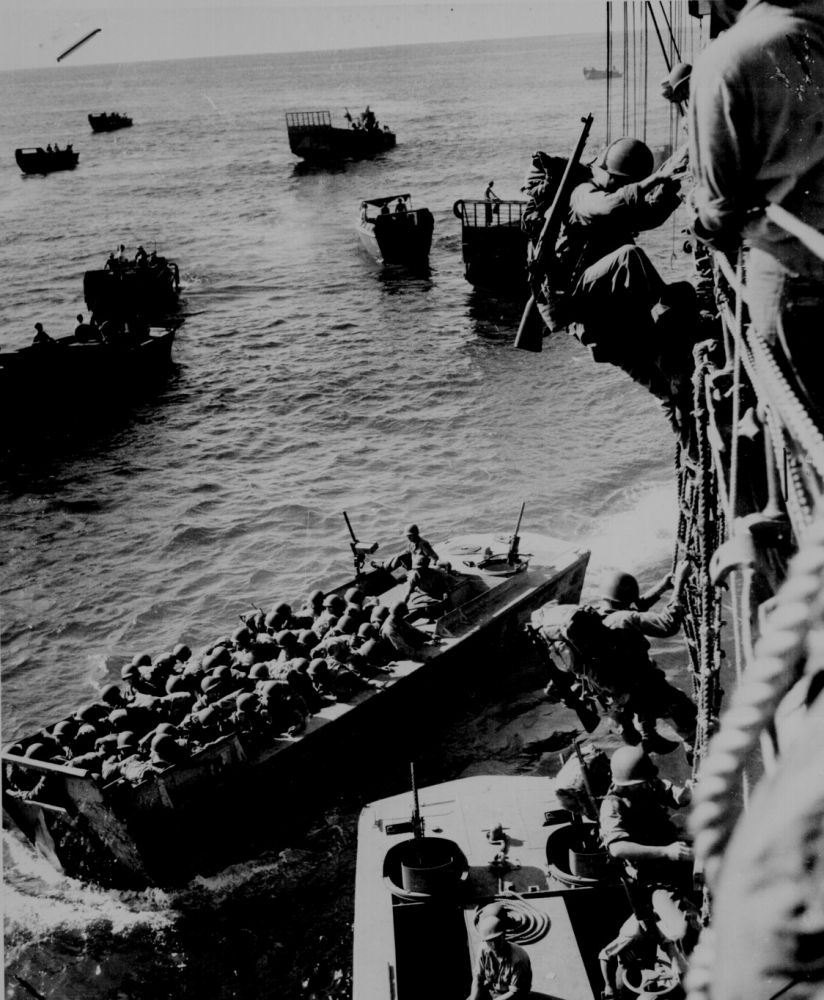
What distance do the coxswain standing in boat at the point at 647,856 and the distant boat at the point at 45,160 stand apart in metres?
71.6

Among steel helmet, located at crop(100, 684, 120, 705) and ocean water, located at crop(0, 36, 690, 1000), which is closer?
ocean water, located at crop(0, 36, 690, 1000)

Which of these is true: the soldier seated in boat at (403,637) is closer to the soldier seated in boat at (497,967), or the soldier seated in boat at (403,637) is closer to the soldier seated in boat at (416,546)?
the soldier seated in boat at (416,546)

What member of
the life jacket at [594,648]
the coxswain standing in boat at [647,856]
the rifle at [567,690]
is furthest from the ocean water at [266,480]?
the coxswain standing in boat at [647,856]

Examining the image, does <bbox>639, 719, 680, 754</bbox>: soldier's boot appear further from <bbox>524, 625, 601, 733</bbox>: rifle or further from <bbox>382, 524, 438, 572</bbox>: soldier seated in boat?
<bbox>382, 524, 438, 572</bbox>: soldier seated in boat

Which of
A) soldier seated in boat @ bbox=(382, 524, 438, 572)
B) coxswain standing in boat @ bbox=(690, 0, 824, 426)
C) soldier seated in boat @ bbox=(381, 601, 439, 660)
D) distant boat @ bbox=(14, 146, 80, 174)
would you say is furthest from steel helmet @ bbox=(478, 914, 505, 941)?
distant boat @ bbox=(14, 146, 80, 174)

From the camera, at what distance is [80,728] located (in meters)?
15.4

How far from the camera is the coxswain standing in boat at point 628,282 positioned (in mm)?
9016

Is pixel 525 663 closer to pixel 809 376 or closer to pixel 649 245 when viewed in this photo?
pixel 809 376

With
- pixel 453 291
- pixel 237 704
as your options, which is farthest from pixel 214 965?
pixel 453 291

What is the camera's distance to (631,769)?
26.6ft

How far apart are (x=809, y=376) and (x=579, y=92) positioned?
113 m

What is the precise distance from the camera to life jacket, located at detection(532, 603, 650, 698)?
33.6 feet

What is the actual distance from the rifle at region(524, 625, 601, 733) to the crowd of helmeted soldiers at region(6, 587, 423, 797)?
5362mm

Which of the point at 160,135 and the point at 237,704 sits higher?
the point at 160,135
